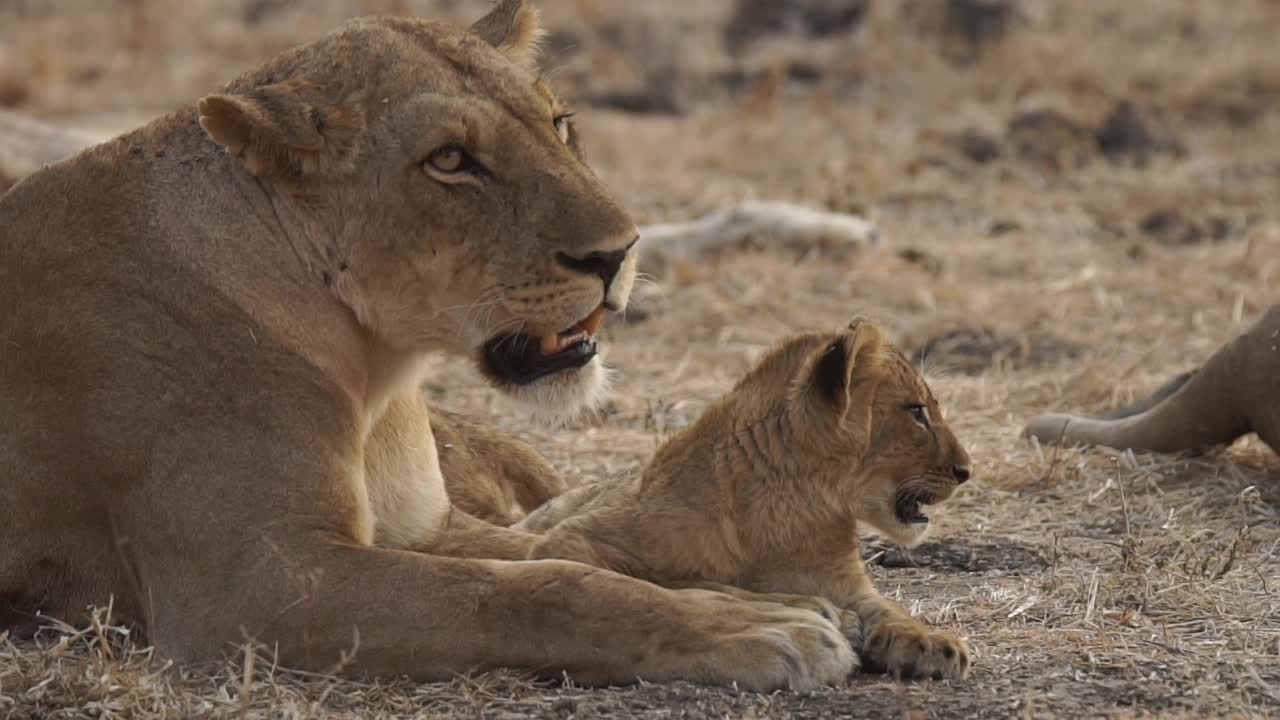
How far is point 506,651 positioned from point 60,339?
3.34ft

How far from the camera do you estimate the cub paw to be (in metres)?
3.63

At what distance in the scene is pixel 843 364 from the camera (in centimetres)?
384

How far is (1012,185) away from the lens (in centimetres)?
1038

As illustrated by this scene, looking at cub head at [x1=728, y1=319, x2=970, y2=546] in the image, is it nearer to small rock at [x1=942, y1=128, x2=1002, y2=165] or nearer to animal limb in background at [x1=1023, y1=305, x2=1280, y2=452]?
animal limb in background at [x1=1023, y1=305, x2=1280, y2=452]

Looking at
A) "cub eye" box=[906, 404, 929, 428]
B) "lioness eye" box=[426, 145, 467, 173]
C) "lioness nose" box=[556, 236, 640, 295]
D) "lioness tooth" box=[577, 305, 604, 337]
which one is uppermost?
"lioness eye" box=[426, 145, 467, 173]

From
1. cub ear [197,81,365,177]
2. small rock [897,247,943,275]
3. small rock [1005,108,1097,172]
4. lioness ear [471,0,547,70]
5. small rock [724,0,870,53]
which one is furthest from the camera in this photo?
small rock [724,0,870,53]

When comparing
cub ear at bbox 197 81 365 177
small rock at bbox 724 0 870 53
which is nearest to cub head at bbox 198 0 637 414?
cub ear at bbox 197 81 365 177

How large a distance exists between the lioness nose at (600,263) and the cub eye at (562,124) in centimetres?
34

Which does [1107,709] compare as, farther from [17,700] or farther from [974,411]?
[974,411]

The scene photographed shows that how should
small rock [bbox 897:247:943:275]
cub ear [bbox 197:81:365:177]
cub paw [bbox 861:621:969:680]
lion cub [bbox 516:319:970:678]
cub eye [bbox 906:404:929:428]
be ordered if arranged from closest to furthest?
cub paw [bbox 861:621:969:680], cub ear [bbox 197:81:365:177], lion cub [bbox 516:319:970:678], cub eye [bbox 906:404:929:428], small rock [bbox 897:247:943:275]

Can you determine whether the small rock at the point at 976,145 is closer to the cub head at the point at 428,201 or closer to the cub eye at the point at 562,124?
the cub eye at the point at 562,124

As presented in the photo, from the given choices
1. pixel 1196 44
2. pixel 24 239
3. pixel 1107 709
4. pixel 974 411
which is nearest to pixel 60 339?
pixel 24 239

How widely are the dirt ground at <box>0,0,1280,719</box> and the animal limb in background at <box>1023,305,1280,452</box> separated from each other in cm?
8

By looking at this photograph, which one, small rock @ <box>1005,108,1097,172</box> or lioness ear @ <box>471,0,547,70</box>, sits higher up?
lioness ear @ <box>471,0,547,70</box>
